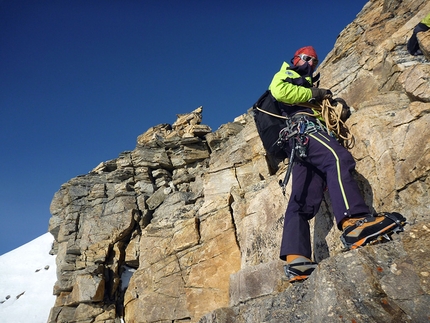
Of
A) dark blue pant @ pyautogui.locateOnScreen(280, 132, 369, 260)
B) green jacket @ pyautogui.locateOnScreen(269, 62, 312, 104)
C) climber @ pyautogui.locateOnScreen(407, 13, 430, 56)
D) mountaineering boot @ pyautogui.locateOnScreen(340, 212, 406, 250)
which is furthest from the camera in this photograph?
climber @ pyautogui.locateOnScreen(407, 13, 430, 56)

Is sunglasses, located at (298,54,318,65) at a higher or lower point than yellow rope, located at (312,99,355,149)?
higher

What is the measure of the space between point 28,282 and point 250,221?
21767mm

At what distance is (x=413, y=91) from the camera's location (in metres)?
6.23

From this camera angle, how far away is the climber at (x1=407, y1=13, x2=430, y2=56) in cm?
665

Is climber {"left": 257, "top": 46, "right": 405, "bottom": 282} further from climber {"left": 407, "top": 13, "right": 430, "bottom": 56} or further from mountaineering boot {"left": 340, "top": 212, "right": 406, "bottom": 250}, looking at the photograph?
climber {"left": 407, "top": 13, "right": 430, "bottom": 56}

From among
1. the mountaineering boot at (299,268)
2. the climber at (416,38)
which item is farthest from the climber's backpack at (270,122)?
the climber at (416,38)

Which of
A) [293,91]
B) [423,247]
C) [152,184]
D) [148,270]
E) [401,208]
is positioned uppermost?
[152,184]

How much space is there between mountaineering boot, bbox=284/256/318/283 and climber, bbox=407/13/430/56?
17.0ft

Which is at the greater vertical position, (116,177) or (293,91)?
(116,177)

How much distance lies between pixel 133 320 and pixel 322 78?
36.0 ft

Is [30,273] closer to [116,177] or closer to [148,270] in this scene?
[116,177]

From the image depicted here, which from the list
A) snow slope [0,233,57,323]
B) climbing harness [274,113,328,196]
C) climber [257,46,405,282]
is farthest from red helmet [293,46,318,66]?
snow slope [0,233,57,323]

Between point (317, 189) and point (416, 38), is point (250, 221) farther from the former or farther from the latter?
point (416, 38)

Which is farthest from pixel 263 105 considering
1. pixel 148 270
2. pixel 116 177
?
pixel 116 177
